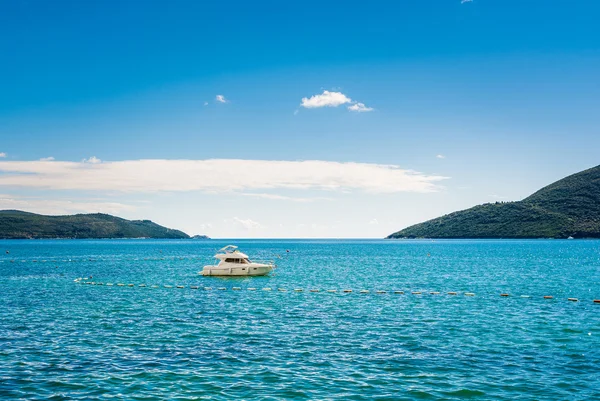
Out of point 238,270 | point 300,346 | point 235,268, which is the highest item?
point 235,268

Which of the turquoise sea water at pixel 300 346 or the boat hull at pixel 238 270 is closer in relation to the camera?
the turquoise sea water at pixel 300 346

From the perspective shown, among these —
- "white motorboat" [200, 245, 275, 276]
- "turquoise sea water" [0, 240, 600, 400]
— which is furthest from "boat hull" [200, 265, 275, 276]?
"turquoise sea water" [0, 240, 600, 400]

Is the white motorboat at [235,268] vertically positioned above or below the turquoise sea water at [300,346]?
above

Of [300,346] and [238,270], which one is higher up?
[238,270]

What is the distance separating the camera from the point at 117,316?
45.9 m

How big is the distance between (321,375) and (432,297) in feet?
116

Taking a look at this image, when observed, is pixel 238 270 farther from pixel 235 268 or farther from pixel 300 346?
pixel 300 346

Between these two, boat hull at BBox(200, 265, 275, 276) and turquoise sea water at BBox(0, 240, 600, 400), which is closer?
turquoise sea water at BBox(0, 240, 600, 400)

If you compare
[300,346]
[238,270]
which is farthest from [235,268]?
[300,346]

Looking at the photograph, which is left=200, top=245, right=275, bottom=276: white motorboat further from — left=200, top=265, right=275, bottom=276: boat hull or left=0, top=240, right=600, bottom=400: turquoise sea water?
left=0, top=240, right=600, bottom=400: turquoise sea water

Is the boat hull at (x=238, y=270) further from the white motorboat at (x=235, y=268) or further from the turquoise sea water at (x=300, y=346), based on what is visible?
the turquoise sea water at (x=300, y=346)

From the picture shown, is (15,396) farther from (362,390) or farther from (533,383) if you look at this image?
(533,383)

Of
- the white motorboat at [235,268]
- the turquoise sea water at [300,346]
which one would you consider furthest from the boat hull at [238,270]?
the turquoise sea water at [300,346]

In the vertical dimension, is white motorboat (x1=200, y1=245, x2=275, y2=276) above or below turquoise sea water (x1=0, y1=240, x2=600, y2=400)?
above
